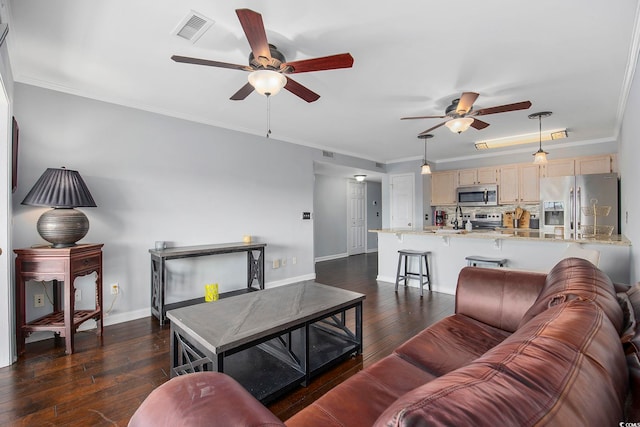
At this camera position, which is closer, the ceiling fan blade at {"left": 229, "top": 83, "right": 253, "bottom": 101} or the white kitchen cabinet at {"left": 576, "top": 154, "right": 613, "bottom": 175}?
the ceiling fan blade at {"left": 229, "top": 83, "right": 253, "bottom": 101}

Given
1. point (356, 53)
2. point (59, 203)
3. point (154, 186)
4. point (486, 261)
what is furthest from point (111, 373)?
point (486, 261)

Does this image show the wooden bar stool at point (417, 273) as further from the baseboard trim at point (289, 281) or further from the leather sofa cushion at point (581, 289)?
the leather sofa cushion at point (581, 289)

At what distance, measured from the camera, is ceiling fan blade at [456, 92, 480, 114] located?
260 cm

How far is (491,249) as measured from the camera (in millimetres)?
4066

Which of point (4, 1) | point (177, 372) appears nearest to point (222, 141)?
point (4, 1)

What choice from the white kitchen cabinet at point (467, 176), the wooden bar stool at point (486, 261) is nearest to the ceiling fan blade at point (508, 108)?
the wooden bar stool at point (486, 261)

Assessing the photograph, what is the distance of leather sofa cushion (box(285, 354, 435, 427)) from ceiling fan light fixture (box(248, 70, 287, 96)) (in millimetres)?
1901

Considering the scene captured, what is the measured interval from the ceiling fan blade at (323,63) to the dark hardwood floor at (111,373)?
7.07 feet

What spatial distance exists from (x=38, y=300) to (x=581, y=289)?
3998 mm

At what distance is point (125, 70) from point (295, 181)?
9.17 ft

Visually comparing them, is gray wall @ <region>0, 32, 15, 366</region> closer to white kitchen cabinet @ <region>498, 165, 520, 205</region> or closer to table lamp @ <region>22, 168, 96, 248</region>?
table lamp @ <region>22, 168, 96, 248</region>

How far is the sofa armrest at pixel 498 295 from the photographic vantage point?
1.85 metres

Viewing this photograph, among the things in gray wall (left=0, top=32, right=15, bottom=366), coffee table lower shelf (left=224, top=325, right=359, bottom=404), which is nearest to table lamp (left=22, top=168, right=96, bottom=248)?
gray wall (left=0, top=32, right=15, bottom=366)

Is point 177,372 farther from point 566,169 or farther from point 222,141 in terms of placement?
point 566,169
